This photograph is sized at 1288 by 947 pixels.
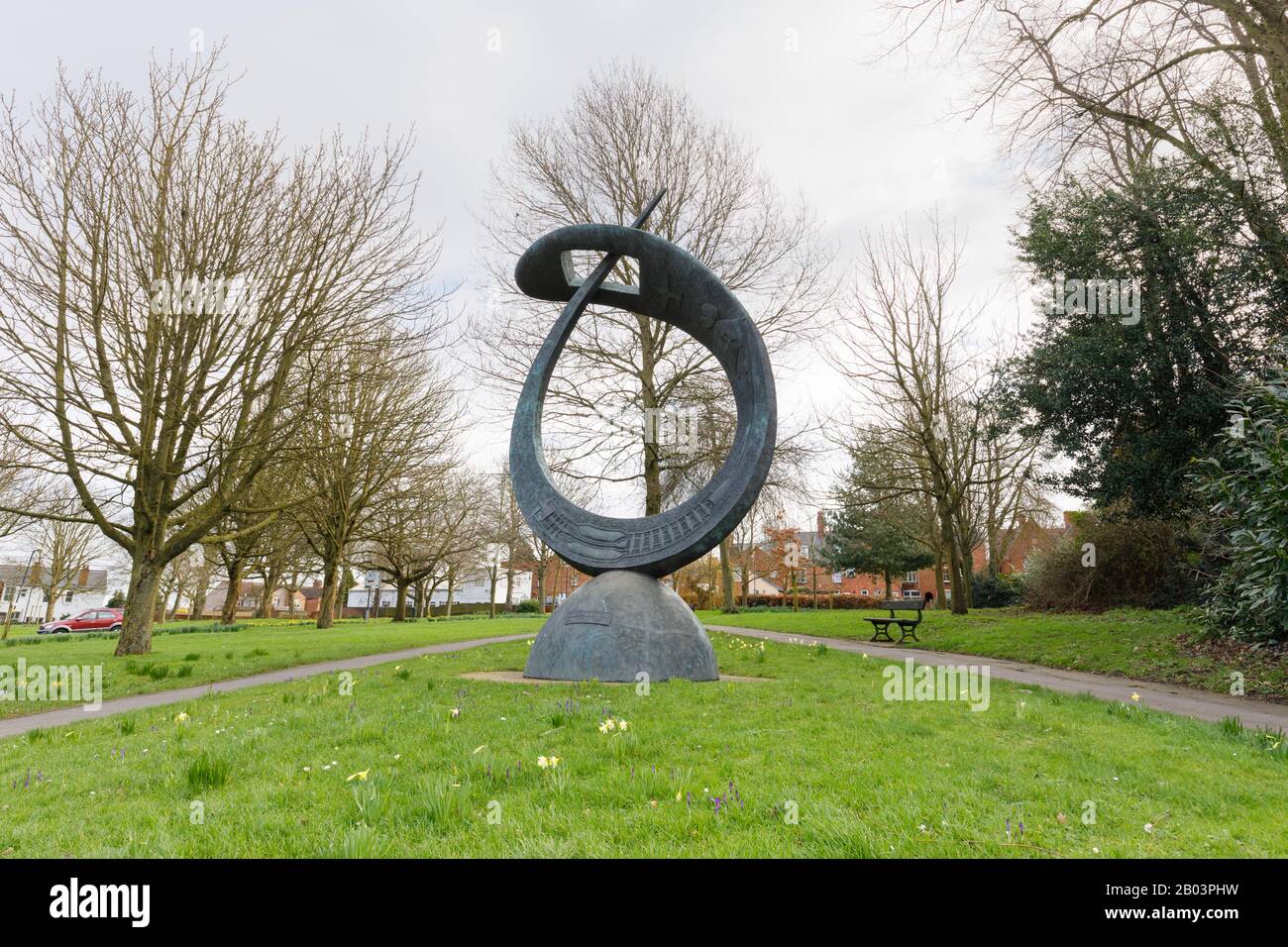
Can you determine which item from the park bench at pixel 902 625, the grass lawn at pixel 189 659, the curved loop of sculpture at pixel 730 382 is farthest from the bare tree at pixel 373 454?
the park bench at pixel 902 625

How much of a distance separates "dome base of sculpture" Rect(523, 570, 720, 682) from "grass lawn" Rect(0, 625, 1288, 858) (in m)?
2.21

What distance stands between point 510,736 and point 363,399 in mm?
18691

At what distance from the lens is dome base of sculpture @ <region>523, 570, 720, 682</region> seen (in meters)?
9.14

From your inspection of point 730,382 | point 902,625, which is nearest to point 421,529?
point 902,625

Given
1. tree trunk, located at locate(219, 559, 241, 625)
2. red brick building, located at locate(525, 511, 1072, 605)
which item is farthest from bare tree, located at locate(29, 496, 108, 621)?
red brick building, located at locate(525, 511, 1072, 605)

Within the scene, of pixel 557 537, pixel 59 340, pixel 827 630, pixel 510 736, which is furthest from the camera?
pixel 827 630

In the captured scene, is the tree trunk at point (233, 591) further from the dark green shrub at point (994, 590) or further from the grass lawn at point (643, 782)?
the dark green shrub at point (994, 590)

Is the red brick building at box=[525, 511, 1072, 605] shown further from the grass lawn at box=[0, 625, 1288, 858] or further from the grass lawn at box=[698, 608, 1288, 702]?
the grass lawn at box=[0, 625, 1288, 858]

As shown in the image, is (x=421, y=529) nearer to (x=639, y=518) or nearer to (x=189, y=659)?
(x=189, y=659)

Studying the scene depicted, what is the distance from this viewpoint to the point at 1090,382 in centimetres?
1488

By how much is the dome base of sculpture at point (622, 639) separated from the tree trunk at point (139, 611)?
389 inches
